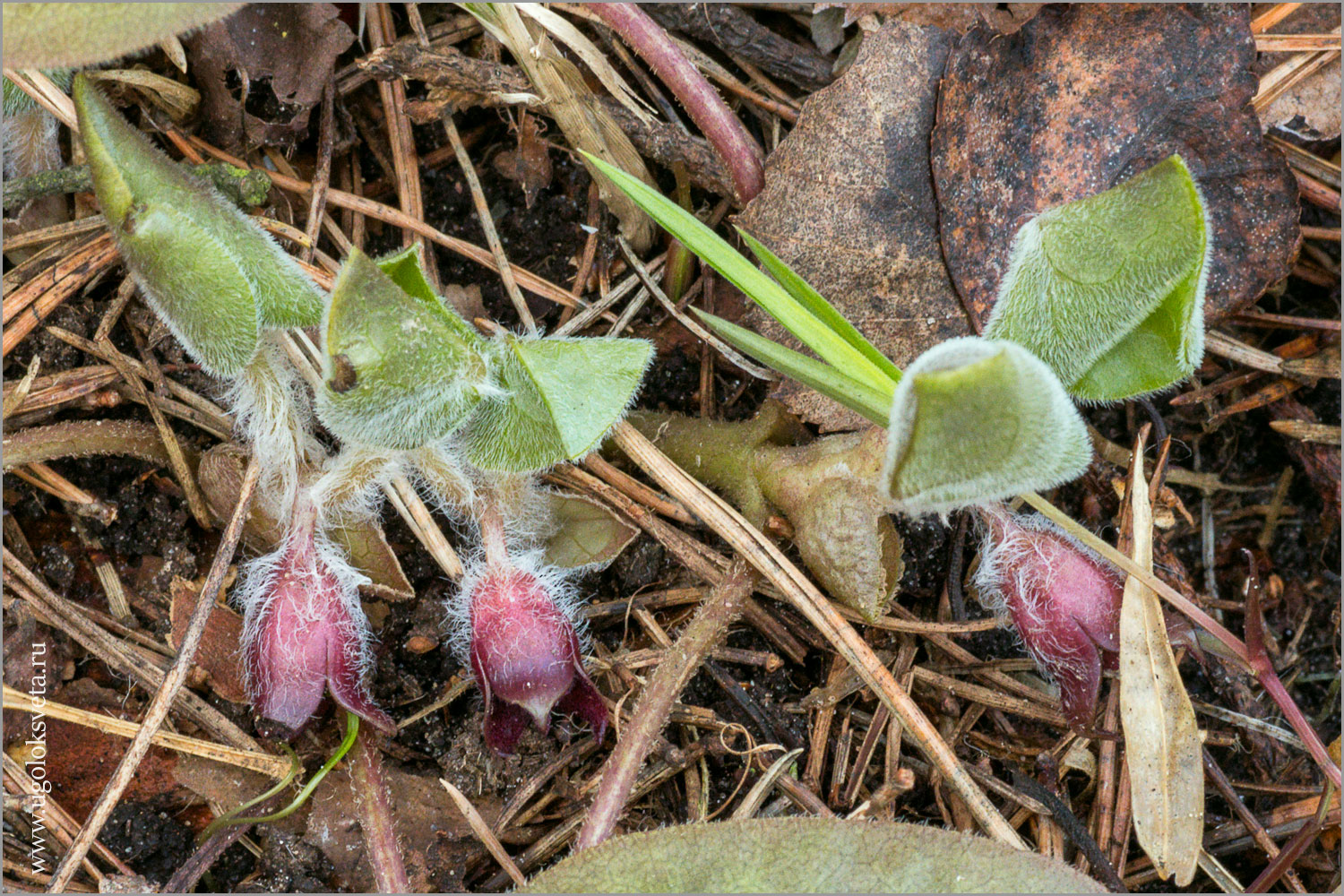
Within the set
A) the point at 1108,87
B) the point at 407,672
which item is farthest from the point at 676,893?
the point at 1108,87

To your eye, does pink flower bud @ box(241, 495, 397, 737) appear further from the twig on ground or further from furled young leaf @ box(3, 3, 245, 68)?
furled young leaf @ box(3, 3, 245, 68)

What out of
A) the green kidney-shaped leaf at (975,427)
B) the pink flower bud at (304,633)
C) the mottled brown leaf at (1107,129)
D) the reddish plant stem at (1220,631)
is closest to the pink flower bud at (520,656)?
the pink flower bud at (304,633)

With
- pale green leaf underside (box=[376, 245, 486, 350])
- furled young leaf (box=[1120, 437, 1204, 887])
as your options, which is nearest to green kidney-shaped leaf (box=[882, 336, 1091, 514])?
furled young leaf (box=[1120, 437, 1204, 887])

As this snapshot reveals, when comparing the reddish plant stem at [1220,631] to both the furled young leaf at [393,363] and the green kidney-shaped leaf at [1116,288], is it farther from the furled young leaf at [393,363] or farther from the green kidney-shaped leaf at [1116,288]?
the furled young leaf at [393,363]

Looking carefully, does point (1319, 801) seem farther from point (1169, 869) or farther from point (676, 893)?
point (676, 893)

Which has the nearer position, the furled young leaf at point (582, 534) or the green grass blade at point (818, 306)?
the green grass blade at point (818, 306)

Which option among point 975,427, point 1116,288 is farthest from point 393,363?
point 1116,288
